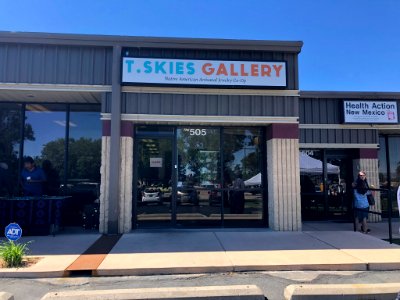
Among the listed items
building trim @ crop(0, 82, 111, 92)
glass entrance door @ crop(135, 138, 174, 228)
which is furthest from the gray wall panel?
building trim @ crop(0, 82, 111, 92)

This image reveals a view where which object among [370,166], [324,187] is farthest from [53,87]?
[370,166]

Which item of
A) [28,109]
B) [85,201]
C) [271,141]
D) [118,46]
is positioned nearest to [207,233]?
[271,141]

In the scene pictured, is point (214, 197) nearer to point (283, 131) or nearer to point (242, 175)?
point (242, 175)

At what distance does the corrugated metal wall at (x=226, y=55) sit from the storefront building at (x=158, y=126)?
0.10 ft

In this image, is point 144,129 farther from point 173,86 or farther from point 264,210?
point 264,210

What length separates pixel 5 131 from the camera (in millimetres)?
10352

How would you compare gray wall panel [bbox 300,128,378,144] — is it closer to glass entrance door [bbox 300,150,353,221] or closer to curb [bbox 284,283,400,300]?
glass entrance door [bbox 300,150,353,221]

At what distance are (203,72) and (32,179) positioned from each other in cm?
559

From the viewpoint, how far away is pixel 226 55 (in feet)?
32.2

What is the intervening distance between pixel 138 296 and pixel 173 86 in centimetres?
607

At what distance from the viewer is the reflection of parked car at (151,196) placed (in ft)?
32.1

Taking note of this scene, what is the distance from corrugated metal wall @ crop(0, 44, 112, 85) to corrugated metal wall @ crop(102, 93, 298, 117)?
2.74 ft

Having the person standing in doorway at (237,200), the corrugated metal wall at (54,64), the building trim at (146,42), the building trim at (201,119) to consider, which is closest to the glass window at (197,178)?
the person standing in doorway at (237,200)

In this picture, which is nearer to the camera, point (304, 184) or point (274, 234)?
point (274, 234)
